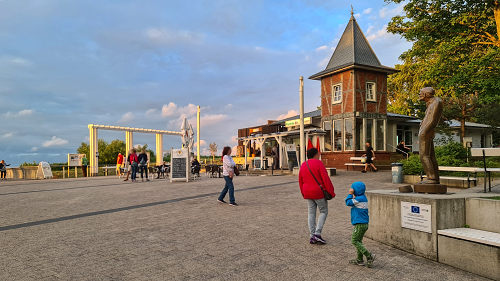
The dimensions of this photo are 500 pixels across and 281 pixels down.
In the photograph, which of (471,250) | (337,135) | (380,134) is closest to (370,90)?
(380,134)

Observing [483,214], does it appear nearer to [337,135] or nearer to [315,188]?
[315,188]

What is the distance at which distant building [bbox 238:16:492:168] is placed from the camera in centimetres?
2270

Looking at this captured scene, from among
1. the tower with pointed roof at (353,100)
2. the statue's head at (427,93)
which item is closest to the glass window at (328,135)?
the tower with pointed roof at (353,100)

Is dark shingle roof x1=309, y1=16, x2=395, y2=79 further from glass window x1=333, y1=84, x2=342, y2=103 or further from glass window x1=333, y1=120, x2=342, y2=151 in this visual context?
glass window x1=333, y1=120, x2=342, y2=151

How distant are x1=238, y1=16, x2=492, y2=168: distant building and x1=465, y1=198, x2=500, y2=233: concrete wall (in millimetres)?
17265

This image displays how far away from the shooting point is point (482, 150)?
7566mm

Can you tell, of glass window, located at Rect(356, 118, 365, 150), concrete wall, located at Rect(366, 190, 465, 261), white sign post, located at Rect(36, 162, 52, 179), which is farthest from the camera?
white sign post, located at Rect(36, 162, 52, 179)

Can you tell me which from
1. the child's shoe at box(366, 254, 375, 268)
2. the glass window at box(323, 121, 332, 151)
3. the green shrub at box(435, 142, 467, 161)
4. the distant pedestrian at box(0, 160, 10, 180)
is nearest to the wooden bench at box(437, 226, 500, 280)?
the child's shoe at box(366, 254, 375, 268)

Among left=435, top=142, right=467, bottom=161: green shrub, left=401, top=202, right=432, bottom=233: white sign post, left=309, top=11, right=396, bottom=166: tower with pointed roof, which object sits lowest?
left=401, top=202, right=432, bottom=233: white sign post

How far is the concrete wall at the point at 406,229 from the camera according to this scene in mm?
4535

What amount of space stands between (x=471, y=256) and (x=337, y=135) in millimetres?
→ 19882

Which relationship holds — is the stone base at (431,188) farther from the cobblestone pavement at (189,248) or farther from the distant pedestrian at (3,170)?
the distant pedestrian at (3,170)

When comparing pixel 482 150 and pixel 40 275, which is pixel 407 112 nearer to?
pixel 482 150

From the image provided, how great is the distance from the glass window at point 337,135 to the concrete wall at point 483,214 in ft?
62.1
